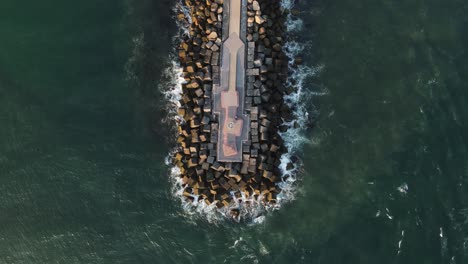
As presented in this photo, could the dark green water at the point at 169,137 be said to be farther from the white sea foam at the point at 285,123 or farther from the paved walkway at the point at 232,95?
the paved walkway at the point at 232,95

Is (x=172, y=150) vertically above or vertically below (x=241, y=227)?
above

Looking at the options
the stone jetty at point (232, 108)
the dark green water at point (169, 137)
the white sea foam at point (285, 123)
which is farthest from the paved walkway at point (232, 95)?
the dark green water at point (169, 137)

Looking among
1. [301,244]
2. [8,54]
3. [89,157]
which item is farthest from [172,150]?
[8,54]

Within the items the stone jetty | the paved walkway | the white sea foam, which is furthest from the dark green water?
the paved walkway

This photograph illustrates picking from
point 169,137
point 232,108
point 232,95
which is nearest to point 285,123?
point 232,108

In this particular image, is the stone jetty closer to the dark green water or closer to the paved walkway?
the paved walkway

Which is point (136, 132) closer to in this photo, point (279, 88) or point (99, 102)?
point (99, 102)

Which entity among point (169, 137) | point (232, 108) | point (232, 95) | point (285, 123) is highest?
point (232, 95)

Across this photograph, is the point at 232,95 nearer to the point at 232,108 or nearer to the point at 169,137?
the point at 232,108
